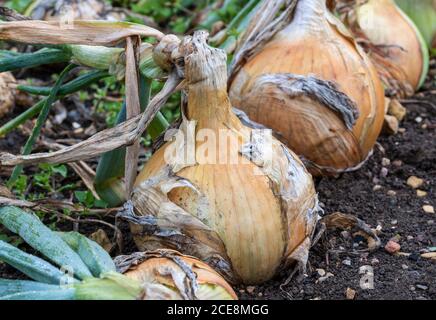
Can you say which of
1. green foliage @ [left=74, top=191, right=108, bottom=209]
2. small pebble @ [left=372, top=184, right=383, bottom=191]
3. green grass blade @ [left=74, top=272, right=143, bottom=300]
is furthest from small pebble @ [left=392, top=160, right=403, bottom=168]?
green grass blade @ [left=74, top=272, right=143, bottom=300]

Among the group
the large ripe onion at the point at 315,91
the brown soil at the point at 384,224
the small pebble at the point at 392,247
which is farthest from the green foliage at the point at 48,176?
the small pebble at the point at 392,247

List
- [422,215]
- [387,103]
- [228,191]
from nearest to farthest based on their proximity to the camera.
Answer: [228,191] → [422,215] → [387,103]

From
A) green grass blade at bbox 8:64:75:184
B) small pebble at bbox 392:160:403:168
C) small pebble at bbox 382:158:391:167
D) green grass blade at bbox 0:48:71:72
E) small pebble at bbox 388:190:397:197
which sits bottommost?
small pebble at bbox 392:160:403:168

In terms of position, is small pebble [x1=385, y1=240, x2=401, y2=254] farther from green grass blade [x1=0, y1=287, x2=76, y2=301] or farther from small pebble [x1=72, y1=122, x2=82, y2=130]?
small pebble [x1=72, y1=122, x2=82, y2=130]

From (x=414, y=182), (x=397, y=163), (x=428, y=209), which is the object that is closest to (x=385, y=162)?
(x=397, y=163)

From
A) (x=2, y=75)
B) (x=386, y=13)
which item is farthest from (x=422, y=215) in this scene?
(x=2, y=75)

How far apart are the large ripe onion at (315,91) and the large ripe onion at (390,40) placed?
1.51 ft

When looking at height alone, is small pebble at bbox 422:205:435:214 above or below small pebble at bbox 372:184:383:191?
above

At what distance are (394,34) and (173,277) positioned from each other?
1577 millimetres

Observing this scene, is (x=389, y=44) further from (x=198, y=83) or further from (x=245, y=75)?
(x=198, y=83)

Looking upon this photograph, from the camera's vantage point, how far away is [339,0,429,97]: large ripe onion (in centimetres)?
292

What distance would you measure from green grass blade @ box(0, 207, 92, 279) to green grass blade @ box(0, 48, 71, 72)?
0.38 metres

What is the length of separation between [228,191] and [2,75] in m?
1.37

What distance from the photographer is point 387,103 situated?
9.45 feet
